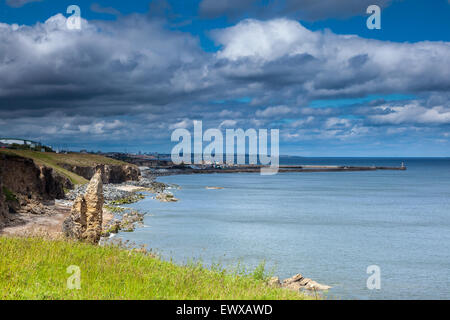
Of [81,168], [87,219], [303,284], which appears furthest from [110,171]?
[303,284]

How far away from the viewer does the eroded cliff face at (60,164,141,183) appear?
352 ft

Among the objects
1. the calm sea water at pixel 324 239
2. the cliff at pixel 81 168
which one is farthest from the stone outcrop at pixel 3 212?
the cliff at pixel 81 168

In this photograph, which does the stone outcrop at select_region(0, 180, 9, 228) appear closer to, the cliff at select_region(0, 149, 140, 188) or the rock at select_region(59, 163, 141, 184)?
the cliff at select_region(0, 149, 140, 188)

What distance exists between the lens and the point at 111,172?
126 meters

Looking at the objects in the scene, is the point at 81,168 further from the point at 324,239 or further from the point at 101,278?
the point at 101,278

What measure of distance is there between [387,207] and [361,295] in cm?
5708

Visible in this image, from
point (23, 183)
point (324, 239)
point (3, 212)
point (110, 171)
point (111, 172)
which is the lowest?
point (324, 239)

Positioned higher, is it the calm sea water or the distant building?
the distant building

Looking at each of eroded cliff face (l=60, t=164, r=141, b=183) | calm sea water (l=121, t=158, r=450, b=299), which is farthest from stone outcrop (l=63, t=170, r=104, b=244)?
eroded cliff face (l=60, t=164, r=141, b=183)

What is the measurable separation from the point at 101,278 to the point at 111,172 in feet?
380

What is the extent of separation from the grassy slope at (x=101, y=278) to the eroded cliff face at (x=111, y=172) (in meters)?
92.8

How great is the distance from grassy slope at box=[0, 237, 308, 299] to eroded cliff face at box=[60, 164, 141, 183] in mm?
92775

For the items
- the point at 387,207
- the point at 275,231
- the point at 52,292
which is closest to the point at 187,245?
the point at 275,231

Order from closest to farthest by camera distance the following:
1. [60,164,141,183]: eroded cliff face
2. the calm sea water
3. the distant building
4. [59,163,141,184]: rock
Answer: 1. the calm sea water
2. [59,163,141,184]: rock
3. [60,164,141,183]: eroded cliff face
4. the distant building
